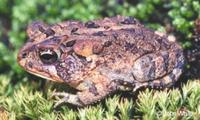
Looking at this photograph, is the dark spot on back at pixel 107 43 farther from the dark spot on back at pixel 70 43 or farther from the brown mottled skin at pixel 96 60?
the dark spot on back at pixel 70 43

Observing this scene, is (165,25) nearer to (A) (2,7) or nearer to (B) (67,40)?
(B) (67,40)

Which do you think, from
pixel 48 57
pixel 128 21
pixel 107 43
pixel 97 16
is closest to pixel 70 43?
pixel 48 57

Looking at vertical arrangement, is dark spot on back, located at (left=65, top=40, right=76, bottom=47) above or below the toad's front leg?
above

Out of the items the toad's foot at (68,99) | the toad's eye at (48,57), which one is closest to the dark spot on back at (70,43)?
the toad's eye at (48,57)

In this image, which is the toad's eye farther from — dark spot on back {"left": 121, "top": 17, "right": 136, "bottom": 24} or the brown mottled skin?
dark spot on back {"left": 121, "top": 17, "right": 136, "bottom": 24}

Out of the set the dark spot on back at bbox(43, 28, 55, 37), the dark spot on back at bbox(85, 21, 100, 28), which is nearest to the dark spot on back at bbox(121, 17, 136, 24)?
the dark spot on back at bbox(85, 21, 100, 28)

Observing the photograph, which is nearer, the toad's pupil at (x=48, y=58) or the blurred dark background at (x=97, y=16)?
the toad's pupil at (x=48, y=58)

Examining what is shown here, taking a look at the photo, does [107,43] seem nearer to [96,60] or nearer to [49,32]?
[96,60]
